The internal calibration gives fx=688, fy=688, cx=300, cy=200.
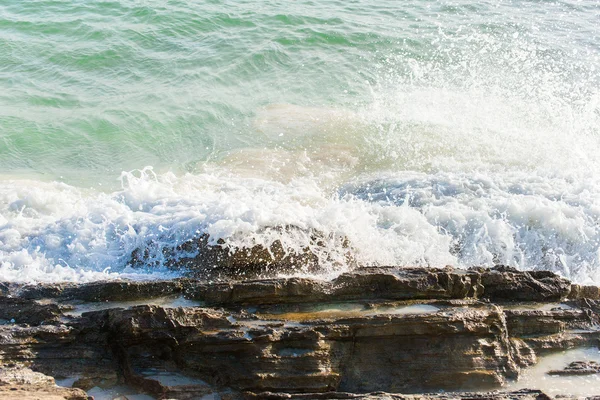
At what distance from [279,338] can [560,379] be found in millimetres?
2360

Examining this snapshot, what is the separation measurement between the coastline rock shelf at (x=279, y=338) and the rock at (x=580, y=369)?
0.01 meters

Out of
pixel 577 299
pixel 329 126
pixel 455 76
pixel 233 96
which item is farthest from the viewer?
pixel 455 76

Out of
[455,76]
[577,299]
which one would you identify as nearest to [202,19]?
Answer: [455,76]

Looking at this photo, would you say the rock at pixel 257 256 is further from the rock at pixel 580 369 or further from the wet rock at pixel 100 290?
the rock at pixel 580 369

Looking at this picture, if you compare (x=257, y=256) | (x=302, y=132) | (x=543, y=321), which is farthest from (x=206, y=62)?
(x=543, y=321)

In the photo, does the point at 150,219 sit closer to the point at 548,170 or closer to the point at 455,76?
the point at 548,170

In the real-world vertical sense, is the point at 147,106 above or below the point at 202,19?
below

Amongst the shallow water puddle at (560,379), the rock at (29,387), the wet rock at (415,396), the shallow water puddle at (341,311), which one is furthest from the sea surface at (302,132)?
the wet rock at (415,396)

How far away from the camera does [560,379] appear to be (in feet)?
18.6

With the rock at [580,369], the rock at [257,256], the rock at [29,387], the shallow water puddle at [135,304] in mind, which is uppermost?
the rock at [29,387]

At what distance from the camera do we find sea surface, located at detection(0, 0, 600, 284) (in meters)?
8.24

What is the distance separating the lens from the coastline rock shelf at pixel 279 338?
17.0 feet

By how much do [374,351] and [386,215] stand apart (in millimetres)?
3648

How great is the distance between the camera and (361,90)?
46.5 feet
